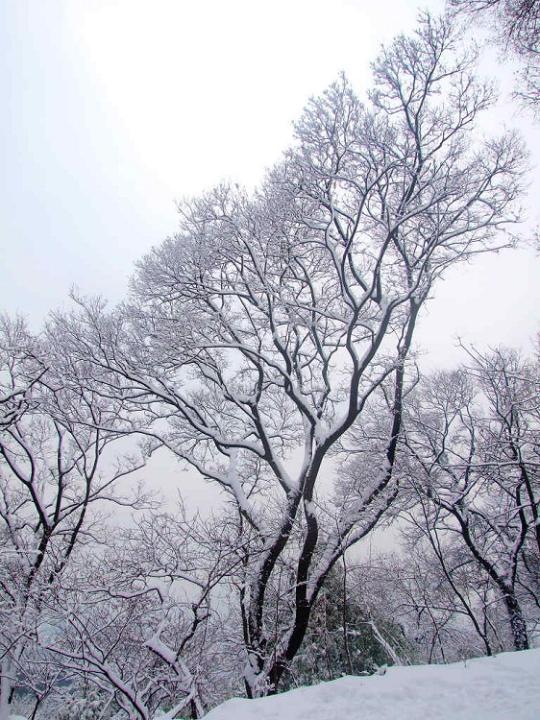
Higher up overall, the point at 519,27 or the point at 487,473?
the point at 519,27

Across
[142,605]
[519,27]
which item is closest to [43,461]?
[142,605]

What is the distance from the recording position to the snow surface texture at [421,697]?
11.7 ft

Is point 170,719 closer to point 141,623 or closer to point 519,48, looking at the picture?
point 141,623

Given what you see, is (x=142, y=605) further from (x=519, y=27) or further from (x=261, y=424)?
(x=519, y=27)

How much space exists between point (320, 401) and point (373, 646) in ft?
39.7

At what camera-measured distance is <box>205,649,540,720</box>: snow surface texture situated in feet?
11.7

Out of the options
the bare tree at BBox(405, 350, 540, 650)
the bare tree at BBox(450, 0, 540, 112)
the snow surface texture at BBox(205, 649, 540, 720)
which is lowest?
the snow surface texture at BBox(205, 649, 540, 720)

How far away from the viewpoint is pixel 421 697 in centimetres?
392

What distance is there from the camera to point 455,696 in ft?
12.6

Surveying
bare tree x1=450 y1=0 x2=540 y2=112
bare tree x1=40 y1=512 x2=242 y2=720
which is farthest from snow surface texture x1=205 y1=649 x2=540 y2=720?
bare tree x1=450 y1=0 x2=540 y2=112

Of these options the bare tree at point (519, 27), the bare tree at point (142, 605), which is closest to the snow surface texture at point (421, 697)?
the bare tree at point (142, 605)

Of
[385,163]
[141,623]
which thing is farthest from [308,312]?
[141,623]

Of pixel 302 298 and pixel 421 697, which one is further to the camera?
pixel 302 298

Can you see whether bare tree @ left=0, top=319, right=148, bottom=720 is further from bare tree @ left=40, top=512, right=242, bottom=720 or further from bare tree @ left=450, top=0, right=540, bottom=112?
bare tree @ left=450, top=0, right=540, bottom=112
